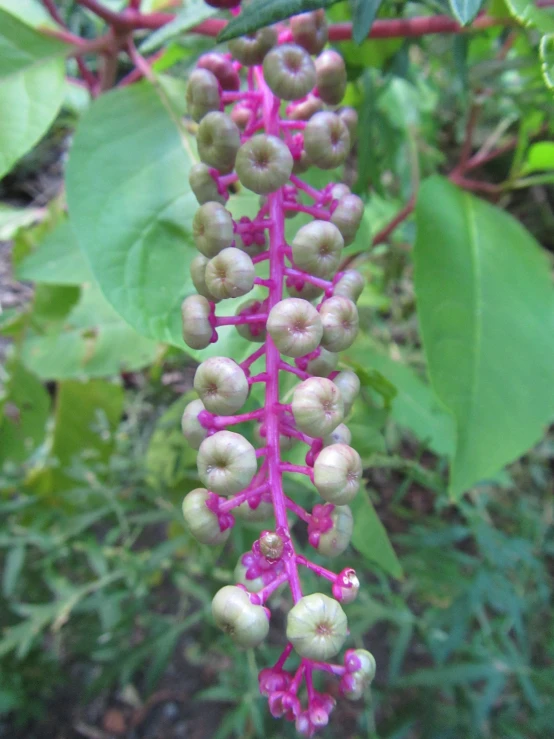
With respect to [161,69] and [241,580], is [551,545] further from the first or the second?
[161,69]

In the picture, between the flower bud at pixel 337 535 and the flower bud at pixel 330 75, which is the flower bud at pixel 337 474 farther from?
the flower bud at pixel 330 75

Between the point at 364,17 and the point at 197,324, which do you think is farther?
the point at 364,17

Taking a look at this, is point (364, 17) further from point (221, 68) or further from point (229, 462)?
point (229, 462)

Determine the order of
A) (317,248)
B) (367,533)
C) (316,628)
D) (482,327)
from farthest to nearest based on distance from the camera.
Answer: (482,327) < (367,533) < (317,248) < (316,628)

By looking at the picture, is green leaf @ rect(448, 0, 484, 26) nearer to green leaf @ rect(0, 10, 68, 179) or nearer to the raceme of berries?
the raceme of berries

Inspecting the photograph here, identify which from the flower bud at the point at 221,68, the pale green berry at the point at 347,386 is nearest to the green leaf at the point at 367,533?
the pale green berry at the point at 347,386

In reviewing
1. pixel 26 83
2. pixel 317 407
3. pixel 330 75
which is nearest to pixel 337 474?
pixel 317 407
